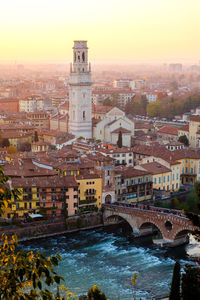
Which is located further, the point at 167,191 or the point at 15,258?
the point at 167,191

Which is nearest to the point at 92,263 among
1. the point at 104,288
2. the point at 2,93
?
the point at 104,288

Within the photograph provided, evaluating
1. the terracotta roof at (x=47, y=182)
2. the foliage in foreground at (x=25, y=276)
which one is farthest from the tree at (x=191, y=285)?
the terracotta roof at (x=47, y=182)

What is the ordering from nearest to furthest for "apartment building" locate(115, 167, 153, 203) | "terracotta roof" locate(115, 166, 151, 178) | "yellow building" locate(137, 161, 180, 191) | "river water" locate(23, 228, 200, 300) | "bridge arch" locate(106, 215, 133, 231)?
"river water" locate(23, 228, 200, 300)
"bridge arch" locate(106, 215, 133, 231)
"apartment building" locate(115, 167, 153, 203)
"terracotta roof" locate(115, 166, 151, 178)
"yellow building" locate(137, 161, 180, 191)

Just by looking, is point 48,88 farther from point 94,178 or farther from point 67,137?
point 94,178

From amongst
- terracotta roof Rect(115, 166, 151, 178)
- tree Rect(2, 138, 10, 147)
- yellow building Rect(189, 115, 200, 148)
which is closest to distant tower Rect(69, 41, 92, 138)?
tree Rect(2, 138, 10, 147)

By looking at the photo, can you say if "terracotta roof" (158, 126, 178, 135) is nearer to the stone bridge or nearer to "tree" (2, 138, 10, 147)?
"tree" (2, 138, 10, 147)

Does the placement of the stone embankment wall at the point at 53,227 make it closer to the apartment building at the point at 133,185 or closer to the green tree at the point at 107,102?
the apartment building at the point at 133,185

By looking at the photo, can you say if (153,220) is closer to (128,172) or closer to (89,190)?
(89,190)
